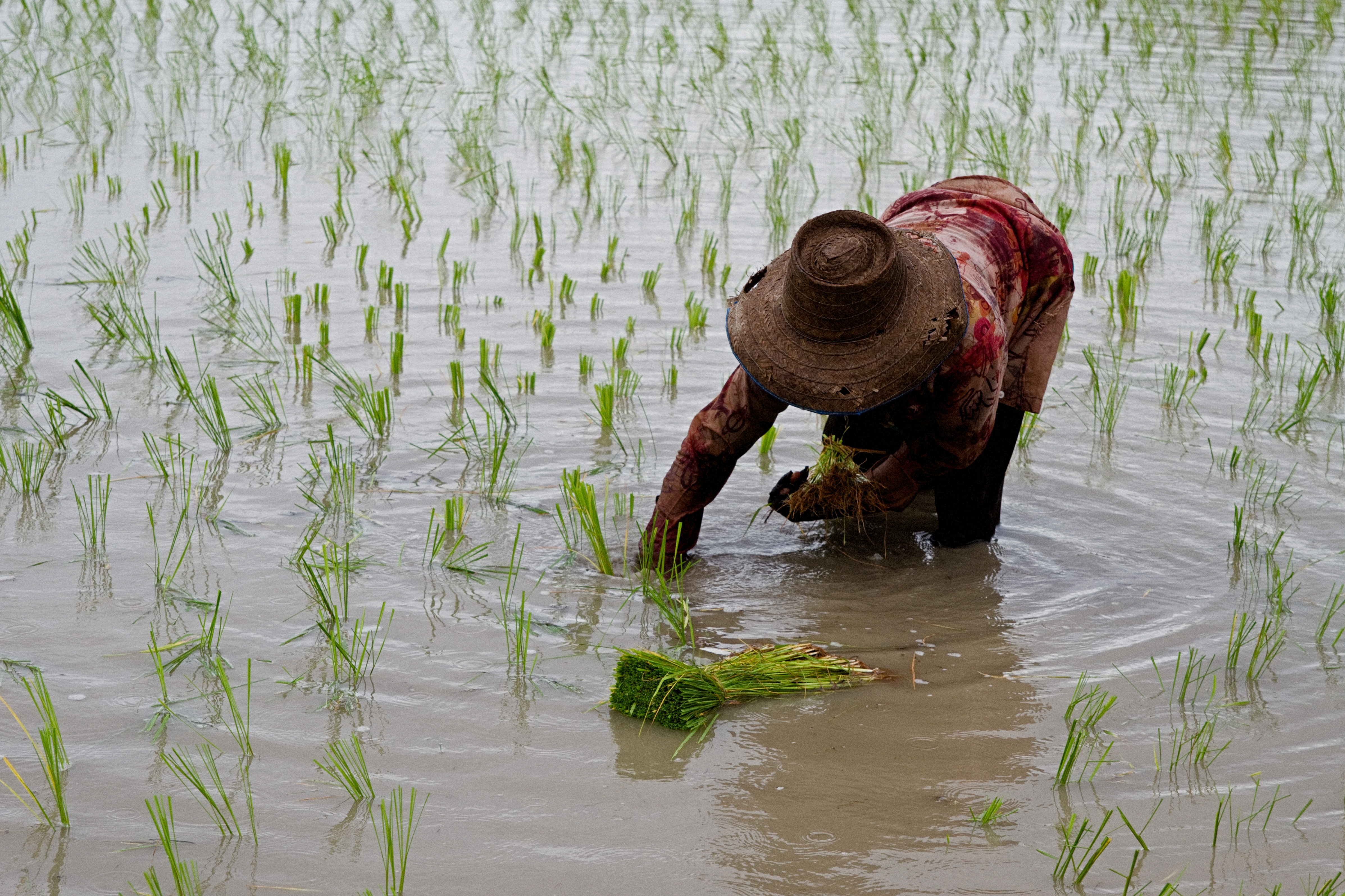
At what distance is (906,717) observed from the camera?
2.73 metres

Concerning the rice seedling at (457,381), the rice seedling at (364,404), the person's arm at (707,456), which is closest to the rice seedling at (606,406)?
the rice seedling at (457,381)

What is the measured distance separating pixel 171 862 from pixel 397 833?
0.42 meters

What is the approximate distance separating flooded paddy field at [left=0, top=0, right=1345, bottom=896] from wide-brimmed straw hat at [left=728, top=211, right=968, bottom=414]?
60 centimetres

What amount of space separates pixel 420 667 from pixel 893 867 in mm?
1095

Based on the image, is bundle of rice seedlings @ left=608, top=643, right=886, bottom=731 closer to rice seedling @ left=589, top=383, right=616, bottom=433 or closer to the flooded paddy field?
the flooded paddy field

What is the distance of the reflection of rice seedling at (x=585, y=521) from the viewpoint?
322cm

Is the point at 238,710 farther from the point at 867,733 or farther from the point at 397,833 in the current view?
the point at 867,733

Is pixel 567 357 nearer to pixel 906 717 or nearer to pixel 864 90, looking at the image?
pixel 906 717

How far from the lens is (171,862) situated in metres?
1.93

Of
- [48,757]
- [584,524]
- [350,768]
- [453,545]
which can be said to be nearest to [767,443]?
[584,524]

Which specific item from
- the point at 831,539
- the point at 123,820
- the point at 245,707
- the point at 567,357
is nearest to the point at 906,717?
the point at 831,539

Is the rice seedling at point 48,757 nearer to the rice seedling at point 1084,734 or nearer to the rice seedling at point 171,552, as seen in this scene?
the rice seedling at point 171,552

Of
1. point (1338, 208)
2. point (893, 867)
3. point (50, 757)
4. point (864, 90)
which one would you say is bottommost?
point (893, 867)

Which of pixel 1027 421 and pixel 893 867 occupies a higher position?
pixel 1027 421
